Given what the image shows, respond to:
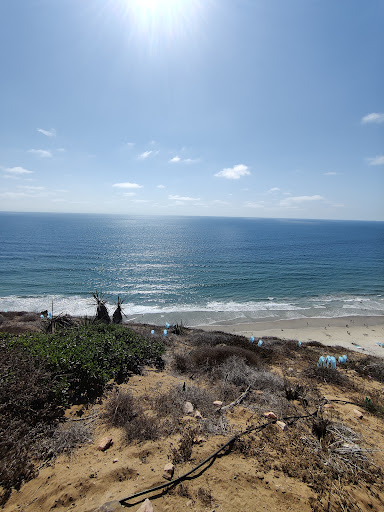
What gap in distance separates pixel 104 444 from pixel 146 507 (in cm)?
168

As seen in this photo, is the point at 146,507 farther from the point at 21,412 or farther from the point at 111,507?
the point at 21,412

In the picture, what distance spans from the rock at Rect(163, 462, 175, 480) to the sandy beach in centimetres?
2043

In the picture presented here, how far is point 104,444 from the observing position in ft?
15.5

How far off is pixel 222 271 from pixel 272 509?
45.9 metres

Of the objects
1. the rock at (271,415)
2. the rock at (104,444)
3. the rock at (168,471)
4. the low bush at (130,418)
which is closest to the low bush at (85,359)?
the low bush at (130,418)

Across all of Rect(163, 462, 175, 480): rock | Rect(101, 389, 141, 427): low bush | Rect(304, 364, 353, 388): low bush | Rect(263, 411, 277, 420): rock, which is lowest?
Rect(304, 364, 353, 388): low bush

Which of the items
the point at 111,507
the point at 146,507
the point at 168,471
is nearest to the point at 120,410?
the point at 168,471

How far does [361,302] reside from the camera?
3447 cm

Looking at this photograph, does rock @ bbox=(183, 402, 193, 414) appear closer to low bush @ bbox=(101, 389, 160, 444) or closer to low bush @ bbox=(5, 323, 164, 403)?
low bush @ bbox=(101, 389, 160, 444)

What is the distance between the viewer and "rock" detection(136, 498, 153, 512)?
11.2 feet

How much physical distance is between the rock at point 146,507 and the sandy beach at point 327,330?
21.2 metres

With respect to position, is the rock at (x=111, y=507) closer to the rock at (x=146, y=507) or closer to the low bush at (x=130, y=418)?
the rock at (x=146, y=507)

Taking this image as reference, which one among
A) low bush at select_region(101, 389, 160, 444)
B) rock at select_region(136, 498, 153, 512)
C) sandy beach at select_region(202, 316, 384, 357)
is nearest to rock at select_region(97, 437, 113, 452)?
low bush at select_region(101, 389, 160, 444)

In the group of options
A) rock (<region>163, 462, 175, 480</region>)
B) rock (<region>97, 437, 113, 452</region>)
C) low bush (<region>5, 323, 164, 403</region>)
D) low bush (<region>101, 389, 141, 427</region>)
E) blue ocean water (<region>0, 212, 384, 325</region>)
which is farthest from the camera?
blue ocean water (<region>0, 212, 384, 325</region>)
